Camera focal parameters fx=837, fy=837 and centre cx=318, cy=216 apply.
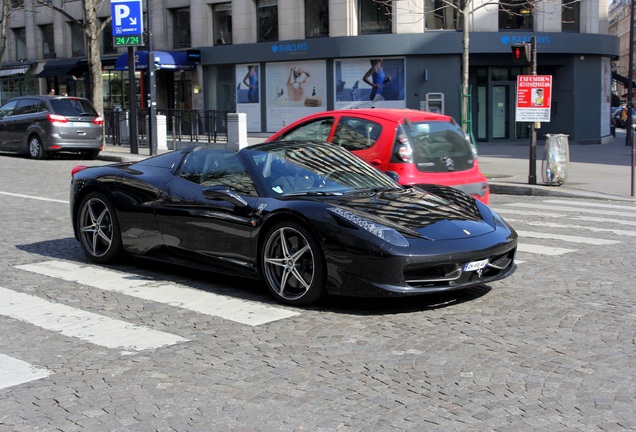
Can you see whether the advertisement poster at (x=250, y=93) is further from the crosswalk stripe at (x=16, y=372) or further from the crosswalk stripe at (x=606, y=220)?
the crosswalk stripe at (x=16, y=372)

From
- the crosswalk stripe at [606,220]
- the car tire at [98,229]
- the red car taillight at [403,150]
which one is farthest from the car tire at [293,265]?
the crosswalk stripe at [606,220]

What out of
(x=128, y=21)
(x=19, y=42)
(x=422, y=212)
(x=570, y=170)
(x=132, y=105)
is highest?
(x=19, y=42)

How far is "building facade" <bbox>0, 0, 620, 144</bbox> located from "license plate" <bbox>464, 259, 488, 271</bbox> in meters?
24.5

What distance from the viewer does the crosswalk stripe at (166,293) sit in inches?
262

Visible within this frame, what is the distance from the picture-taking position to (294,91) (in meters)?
35.3

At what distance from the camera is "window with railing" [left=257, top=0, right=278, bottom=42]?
3575 centimetres

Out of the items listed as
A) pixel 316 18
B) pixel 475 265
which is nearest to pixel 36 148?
pixel 316 18

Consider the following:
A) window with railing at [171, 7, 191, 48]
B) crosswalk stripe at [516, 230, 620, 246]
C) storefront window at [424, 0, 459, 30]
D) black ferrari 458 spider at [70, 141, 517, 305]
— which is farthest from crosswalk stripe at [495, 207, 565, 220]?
window with railing at [171, 7, 191, 48]

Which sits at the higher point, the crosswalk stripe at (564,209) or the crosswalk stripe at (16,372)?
the crosswalk stripe at (564,209)

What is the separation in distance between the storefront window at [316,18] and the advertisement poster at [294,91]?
4.05ft

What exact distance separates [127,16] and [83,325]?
19.8m

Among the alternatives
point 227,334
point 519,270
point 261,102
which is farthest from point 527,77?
point 261,102

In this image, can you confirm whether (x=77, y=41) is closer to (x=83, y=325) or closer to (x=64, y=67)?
(x=64, y=67)

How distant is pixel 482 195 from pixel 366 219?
197 inches
